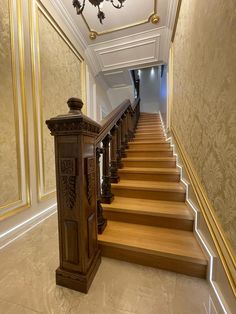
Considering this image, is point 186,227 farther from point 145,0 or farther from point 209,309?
point 145,0

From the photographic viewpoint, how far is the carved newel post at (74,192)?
94cm

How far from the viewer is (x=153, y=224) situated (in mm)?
1472

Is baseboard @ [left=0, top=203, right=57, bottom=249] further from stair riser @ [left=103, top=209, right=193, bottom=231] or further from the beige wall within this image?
stair riser @ [left=103, top=209, right=193, bottom=231]

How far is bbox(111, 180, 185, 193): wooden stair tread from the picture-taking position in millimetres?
1731

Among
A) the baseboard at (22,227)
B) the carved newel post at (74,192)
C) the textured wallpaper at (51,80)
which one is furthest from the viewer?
the textured wallpaper at (51,80)

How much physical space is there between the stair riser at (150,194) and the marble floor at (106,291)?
0.72 meters

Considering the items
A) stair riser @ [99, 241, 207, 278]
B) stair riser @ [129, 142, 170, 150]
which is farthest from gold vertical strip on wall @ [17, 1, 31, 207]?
stair riser @ [129, 142, 170, 150]

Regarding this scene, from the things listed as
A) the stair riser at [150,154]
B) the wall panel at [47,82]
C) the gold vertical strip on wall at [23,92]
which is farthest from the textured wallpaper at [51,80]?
the stair riser at [150,154]

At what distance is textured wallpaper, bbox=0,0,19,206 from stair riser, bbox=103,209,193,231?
1.07 meters

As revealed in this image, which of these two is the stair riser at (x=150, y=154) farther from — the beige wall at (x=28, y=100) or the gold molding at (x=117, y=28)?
the gold molding at (x=117, y=28)

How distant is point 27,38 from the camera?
6.18 ft

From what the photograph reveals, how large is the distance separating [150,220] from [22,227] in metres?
1.43

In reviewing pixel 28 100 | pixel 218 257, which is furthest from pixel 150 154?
pixel 28 100

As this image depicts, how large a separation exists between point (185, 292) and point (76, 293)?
0.69 meters
